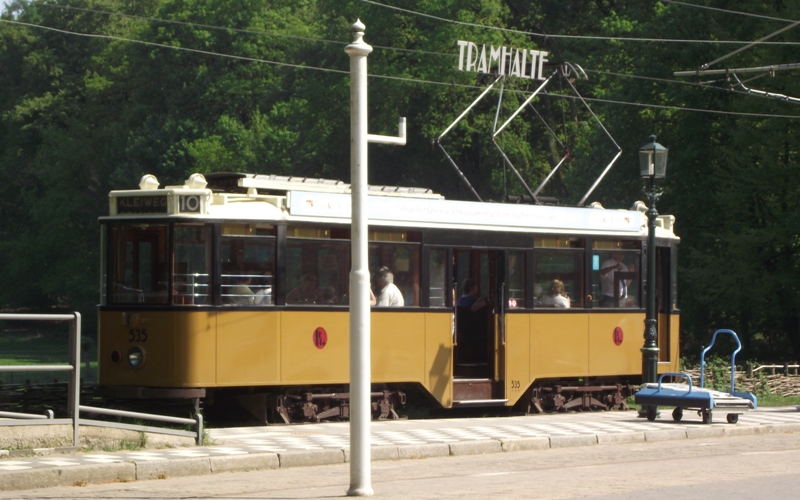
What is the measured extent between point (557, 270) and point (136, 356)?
285 inches

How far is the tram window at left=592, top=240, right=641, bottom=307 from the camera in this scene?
22.0 m

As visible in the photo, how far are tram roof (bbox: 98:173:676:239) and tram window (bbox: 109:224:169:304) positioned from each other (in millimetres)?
252

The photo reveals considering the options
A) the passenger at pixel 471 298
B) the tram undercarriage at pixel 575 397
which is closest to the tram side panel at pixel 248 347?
the passenger at pixel 471 298

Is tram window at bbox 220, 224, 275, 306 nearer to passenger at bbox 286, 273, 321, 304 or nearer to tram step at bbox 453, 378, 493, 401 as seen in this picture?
passenger at bbox 286, 273, 321, 304

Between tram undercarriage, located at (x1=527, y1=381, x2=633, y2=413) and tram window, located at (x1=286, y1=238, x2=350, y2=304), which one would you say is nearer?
tram window, located at (x1=286, y1=238, x2=350, y2=304)

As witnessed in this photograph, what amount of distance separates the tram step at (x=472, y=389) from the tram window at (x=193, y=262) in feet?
15.2

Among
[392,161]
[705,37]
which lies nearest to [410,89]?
[392,161]

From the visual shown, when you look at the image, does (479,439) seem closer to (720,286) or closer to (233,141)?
(720,286)

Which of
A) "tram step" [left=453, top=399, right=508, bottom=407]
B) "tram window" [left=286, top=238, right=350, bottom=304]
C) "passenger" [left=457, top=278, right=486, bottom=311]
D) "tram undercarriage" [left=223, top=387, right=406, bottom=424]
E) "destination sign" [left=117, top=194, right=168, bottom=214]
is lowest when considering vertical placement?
"tram step" [left=453, top=399, right=508, bottom=407]

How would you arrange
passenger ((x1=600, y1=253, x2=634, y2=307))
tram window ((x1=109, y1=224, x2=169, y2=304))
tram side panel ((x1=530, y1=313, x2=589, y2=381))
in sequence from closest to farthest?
tram window ((x1=109, y1=224, x2=169, y2=304)) → tram side panel ((x1=530, y1=313, x2=589, y2=381)) → passenger ((x1=600, y1=253, x2=634, y2=307))

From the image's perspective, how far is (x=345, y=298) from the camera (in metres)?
18.7

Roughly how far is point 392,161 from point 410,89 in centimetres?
408

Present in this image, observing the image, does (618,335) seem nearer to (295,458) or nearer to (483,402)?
(483,402)

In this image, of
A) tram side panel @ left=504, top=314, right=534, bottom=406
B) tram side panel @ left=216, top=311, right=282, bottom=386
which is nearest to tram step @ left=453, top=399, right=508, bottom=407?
tram side panel @ left=504, top=314, right=534, bottom=406
